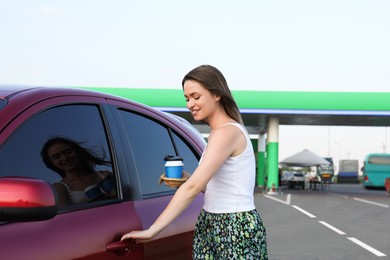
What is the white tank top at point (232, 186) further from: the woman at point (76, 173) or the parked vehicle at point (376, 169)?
the parked vehicle at point (376, 169)

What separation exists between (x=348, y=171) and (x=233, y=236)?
68853 millimetres

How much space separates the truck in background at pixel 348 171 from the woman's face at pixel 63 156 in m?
68.2

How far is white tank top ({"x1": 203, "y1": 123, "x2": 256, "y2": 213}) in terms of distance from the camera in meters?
2.74

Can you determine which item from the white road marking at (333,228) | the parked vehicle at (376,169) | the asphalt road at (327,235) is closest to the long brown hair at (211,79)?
the asphalt road at (327,235)

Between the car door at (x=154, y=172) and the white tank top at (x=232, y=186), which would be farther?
the car door at (x=154, y=172)

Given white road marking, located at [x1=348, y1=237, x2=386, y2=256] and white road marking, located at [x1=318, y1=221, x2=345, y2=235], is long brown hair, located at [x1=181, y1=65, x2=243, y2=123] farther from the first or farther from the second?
white road marking, located at [x1=318, y1=221, x2=345, y2=235]

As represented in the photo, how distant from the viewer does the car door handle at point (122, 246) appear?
8.57 ft

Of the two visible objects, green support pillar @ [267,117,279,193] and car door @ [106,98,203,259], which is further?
green support pillar @ [267,117,279,193]

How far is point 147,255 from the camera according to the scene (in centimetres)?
286

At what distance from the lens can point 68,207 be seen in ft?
8.29

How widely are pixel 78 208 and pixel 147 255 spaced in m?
0.46

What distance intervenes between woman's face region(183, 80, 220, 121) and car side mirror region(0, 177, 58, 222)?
37.4 inches

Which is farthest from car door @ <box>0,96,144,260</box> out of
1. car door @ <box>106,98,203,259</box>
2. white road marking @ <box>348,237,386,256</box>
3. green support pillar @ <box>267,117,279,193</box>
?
green support pillar @ <box>267,117,279,193</box>

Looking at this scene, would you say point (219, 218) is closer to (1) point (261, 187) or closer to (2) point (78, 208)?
(2) point (78, 208)
